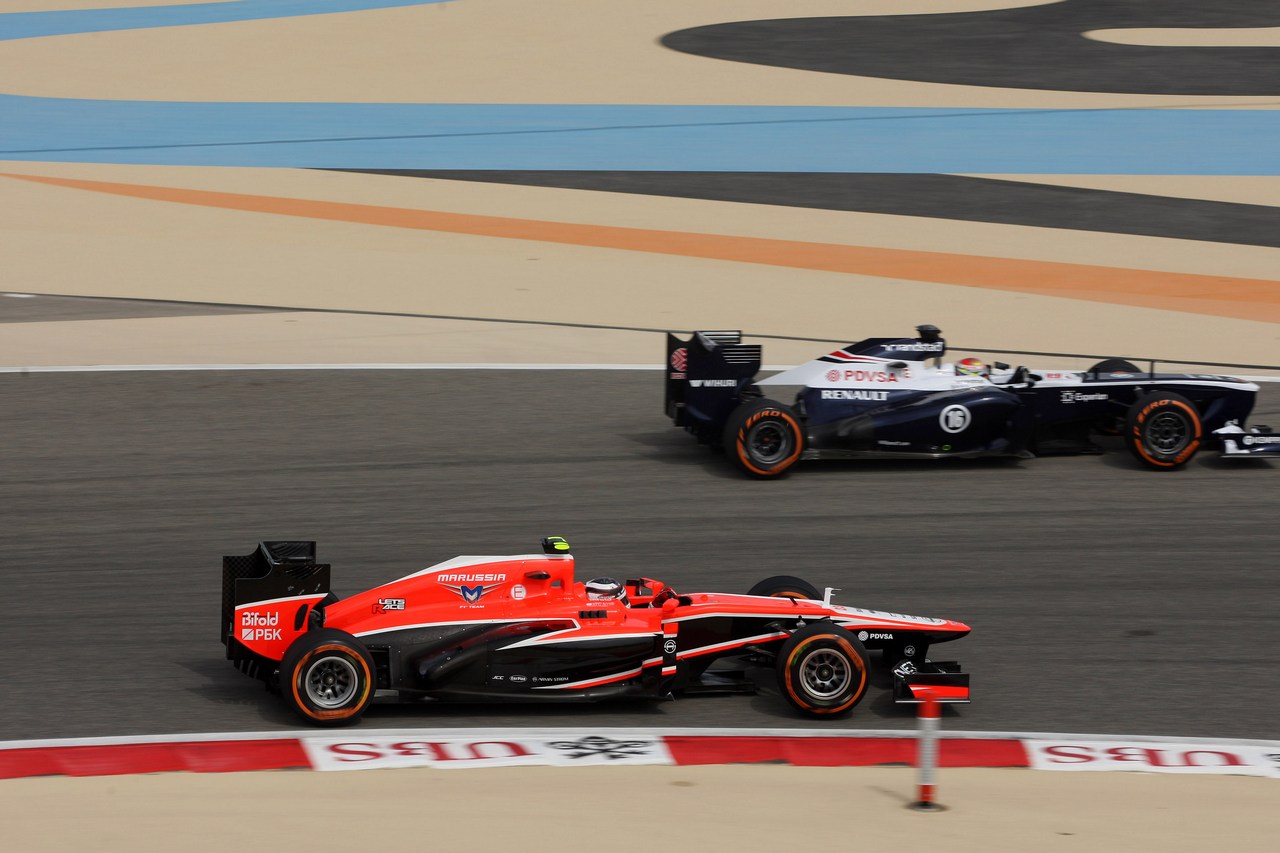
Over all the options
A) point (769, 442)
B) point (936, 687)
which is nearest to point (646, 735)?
point (936, 687)

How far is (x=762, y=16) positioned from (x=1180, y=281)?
17.2 m

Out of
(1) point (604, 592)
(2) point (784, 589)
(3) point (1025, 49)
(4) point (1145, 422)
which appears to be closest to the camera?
(1) point (604, 592)

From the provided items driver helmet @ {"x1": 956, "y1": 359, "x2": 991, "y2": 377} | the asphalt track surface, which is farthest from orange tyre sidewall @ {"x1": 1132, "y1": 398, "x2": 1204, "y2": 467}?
driver helmet @ {"x1": 956, "y1": 359, "x2": 991, "y2": 377}

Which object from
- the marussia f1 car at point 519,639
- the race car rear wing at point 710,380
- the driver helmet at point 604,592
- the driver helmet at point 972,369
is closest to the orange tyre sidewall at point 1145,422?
the driver helmet at point 972,369

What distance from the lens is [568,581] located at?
841cm

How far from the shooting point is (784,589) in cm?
899

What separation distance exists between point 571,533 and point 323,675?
3514 millimetres

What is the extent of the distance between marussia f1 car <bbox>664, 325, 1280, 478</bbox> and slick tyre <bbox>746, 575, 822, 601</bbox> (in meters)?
3.57

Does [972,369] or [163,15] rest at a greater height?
[163,15]

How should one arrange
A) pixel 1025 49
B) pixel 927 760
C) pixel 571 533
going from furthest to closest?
pixel 1025 49 → pixel 571 533 → pixel 927 760

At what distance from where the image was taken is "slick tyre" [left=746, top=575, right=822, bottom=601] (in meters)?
8.96

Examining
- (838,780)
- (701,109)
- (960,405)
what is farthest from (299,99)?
(838,780)

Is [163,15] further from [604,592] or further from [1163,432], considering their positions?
[604,592]

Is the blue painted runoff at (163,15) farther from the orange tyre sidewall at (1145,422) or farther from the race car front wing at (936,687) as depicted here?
the race car front wing at (936,687)
